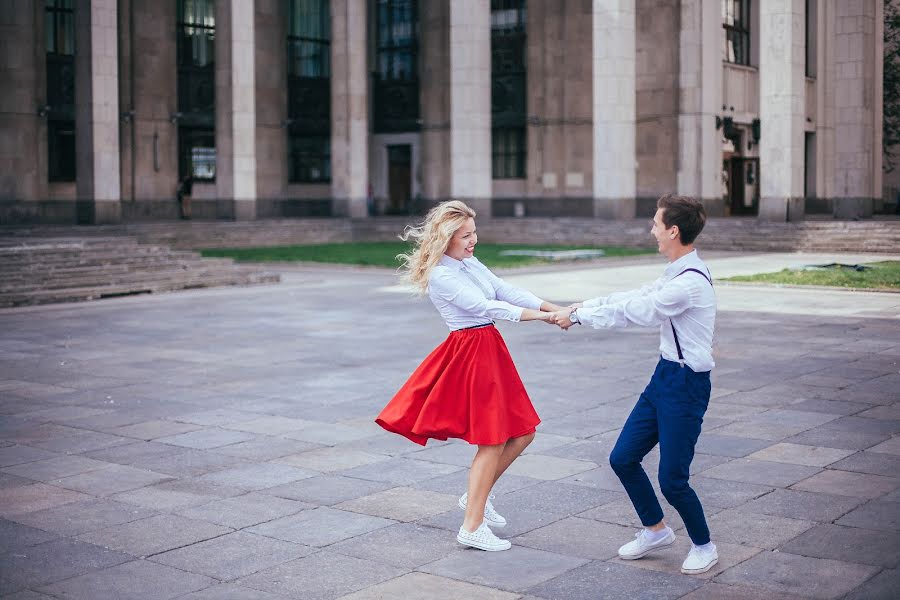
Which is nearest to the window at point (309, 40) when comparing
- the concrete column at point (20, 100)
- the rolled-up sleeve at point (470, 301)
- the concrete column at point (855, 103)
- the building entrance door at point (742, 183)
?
the concrete column at point (20, 100)

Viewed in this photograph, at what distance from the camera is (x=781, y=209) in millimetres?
34156

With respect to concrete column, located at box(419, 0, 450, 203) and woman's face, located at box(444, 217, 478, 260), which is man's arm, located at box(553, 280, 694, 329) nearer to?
woman's face, located at box(444, 217, 478, 260)

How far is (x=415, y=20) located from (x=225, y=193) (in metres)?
13.5

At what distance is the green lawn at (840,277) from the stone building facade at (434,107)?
1175 cm

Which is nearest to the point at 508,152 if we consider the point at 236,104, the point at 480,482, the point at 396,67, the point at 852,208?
the point at 396,67

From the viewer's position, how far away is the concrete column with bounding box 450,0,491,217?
39.8m

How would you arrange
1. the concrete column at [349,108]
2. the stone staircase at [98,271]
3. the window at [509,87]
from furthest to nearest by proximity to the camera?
the window at [509,87] < the concrete column at [349,108] < the stone staircase at [98,271]

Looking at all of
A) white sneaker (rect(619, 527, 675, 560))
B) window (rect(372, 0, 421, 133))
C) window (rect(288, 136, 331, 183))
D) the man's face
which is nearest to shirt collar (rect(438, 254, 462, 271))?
the man's face

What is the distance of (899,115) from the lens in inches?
1815

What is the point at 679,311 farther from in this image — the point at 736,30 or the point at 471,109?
the point at 736,30

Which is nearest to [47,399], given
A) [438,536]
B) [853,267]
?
[438,536]

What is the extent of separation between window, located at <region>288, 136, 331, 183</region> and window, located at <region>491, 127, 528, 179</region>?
6891 millimetres

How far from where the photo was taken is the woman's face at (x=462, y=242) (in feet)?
19.9

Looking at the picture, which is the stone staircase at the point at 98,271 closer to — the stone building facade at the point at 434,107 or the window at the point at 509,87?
the stone building facade at the point at 434,107
